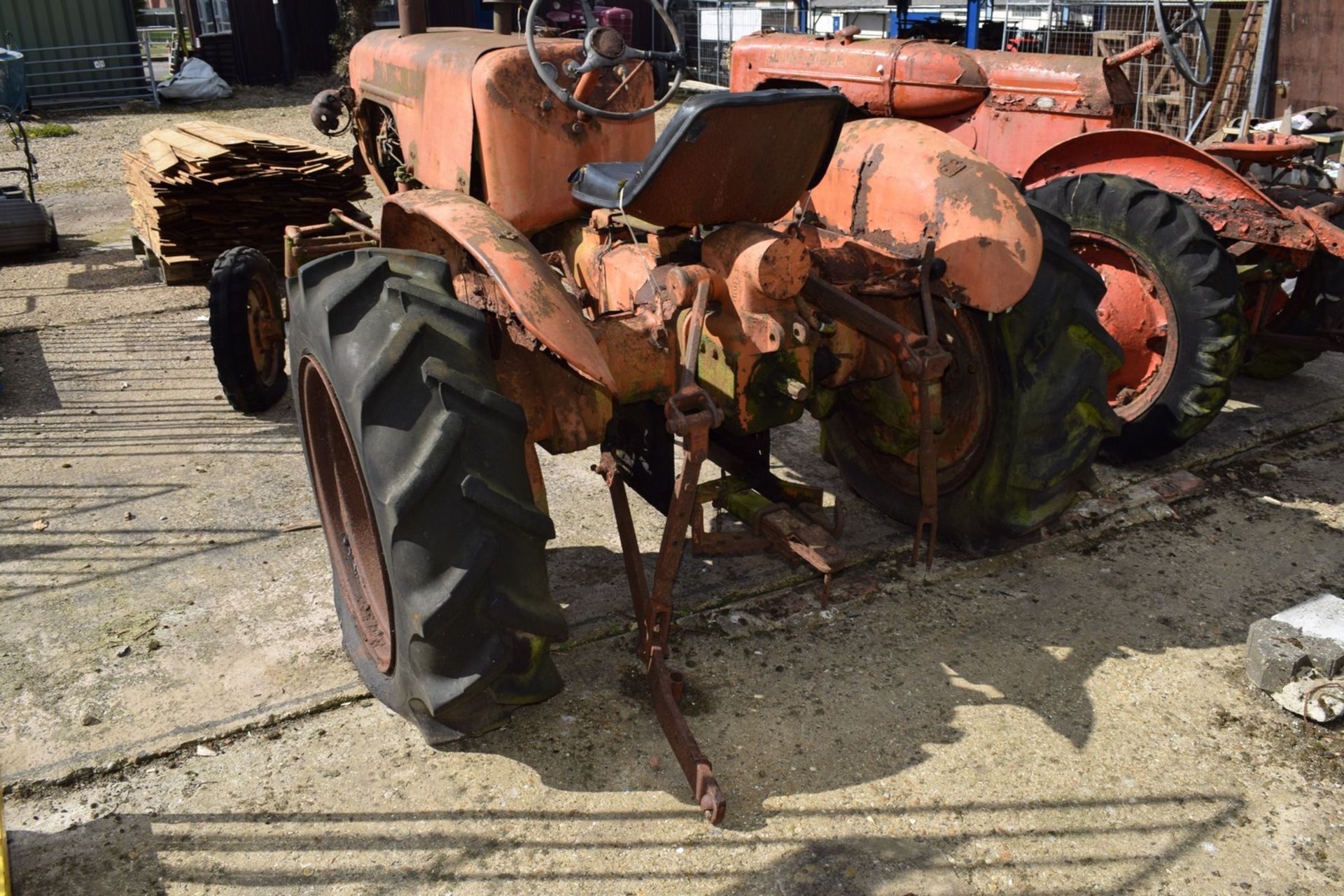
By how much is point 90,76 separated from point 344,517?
17302 millimetres

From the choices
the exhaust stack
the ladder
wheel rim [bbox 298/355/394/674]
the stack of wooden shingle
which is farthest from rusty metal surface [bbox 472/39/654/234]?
the ladder

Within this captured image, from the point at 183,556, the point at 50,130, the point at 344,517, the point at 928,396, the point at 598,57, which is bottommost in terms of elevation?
the point at 183,556

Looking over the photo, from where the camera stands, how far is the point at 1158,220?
4.56 meters

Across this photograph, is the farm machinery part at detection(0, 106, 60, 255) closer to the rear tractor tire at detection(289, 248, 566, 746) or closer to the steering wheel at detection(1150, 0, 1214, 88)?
the rear tractor tire at detection(289, 248, 566, 746)

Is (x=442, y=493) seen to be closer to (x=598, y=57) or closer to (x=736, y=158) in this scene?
(x=736, y=158)

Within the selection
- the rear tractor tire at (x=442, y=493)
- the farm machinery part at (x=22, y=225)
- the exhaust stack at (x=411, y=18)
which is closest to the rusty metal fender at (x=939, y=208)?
the rear tractor tire at (x=442, y=493)

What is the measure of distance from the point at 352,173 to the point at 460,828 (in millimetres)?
5403

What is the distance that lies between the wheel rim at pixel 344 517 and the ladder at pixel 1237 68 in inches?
450

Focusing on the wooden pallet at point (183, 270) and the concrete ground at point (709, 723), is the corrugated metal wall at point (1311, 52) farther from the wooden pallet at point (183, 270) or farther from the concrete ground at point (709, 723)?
the wooden pallet at point (183, 270)

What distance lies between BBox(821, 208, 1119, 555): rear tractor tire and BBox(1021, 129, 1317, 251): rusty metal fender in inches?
61.8

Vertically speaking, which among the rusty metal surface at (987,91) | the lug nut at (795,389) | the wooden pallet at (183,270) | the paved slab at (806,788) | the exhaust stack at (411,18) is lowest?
the paved slab at (806,788)

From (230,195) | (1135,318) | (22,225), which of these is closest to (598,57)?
(1135,318)

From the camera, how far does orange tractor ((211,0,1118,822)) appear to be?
101 inches

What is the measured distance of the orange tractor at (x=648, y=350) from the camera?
8.40 ft
